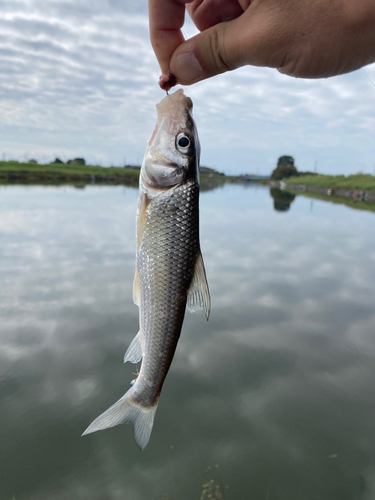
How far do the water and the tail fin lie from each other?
2500mm

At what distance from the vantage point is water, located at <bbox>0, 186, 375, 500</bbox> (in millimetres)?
4211

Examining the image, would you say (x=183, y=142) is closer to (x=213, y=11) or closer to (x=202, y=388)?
(x=213, y=11)

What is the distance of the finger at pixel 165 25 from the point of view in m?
2.39

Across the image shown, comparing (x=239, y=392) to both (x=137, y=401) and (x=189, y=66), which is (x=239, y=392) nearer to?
(x=137, y=401)

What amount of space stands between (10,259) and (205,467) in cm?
1021

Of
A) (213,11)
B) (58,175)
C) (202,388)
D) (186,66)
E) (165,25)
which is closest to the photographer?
(186,66)

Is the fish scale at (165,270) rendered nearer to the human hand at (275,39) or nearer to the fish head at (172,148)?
the fish head at (172,148)

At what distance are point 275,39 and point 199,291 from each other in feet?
5.51

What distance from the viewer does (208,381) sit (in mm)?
5859

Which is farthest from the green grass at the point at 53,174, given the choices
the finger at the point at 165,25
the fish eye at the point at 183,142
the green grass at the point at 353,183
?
the fish eye at the point at 183,142

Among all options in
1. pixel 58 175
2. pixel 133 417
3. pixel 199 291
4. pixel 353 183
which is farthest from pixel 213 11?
pixel 58 175

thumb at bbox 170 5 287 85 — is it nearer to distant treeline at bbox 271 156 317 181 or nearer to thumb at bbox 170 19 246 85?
thumb at bbox 170 19 246 85

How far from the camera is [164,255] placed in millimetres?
2195

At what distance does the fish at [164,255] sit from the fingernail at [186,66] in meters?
0.19
